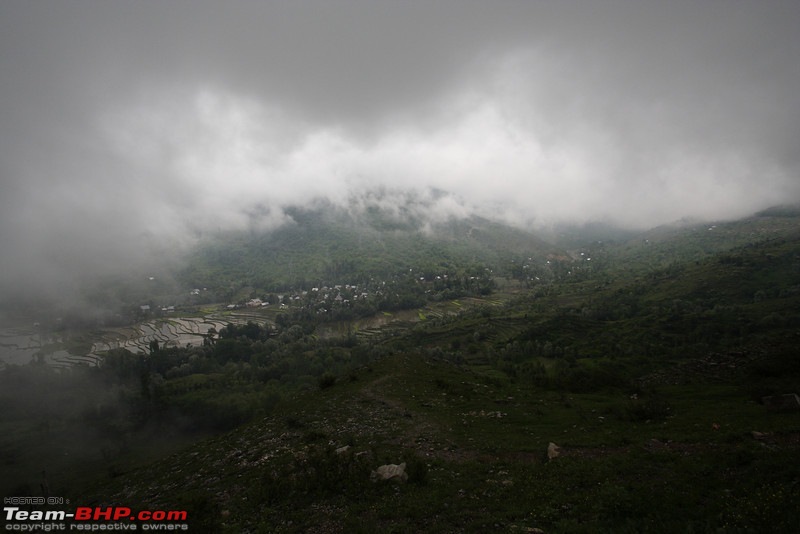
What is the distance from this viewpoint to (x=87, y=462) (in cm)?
6231

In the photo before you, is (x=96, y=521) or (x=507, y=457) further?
(x=507, y=457)

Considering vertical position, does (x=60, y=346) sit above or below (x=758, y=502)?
below

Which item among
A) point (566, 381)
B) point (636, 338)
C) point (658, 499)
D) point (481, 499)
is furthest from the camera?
point (636, 338)

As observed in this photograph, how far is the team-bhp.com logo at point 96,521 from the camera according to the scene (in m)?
14.4

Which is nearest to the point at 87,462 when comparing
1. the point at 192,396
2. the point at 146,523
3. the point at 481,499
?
the point at 192,396

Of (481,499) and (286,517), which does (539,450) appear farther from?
(286,517)

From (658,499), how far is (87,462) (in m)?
90.2

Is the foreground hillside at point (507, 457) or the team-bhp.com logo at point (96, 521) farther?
the team-bhp.com logo at point (96, 521)

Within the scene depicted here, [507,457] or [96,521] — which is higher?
[96,521]

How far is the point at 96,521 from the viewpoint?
16.6m

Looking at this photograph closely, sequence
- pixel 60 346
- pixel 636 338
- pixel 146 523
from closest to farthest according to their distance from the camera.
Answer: pixel 146 523 < pixel 636 338 < pixel 60 346

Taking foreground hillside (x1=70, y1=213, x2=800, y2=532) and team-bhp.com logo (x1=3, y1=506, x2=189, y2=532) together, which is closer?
foreground hillside (x1=70, y1=213, x2=800, y2=532)

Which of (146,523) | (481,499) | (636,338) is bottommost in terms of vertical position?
(636,338)

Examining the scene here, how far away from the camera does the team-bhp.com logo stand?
14445mm
